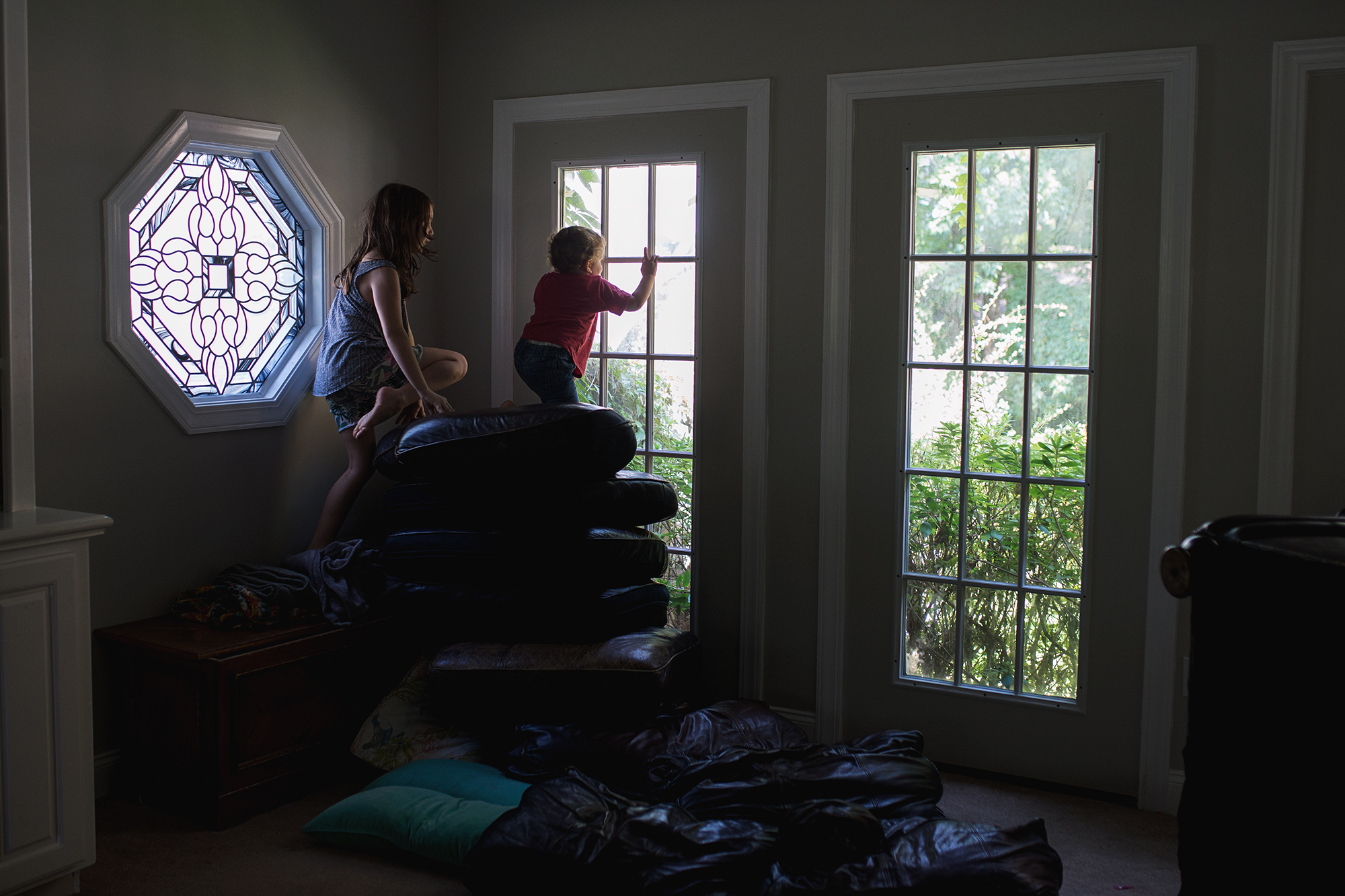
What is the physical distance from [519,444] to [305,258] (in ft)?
4.02

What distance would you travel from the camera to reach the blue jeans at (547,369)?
3.46 meters

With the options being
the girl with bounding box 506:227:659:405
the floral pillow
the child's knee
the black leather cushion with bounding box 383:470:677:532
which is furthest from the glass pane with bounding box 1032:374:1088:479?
the child's knee

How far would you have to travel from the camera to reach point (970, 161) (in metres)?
3.15

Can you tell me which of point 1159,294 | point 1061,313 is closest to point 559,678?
point 1061,313

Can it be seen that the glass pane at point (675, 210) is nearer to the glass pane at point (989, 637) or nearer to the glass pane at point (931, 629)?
the glass pane at point (931, 629)

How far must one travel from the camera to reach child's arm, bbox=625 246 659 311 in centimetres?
341

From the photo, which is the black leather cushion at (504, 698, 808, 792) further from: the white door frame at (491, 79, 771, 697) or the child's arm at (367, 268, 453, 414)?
the child's arm at (367, 268, 453, 414)

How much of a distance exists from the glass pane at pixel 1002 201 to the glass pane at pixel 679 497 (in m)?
1.28

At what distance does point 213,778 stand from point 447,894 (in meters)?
0.80

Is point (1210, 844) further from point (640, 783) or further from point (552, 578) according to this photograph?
point (552, 578)

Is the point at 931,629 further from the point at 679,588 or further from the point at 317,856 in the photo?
the point at 317,856

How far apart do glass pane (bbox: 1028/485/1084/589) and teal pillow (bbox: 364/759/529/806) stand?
1.75m

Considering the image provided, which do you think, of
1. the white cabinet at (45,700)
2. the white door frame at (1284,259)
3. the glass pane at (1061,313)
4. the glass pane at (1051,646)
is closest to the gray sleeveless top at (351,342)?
the white cabinet at (45,700)

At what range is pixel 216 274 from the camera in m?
3.19
